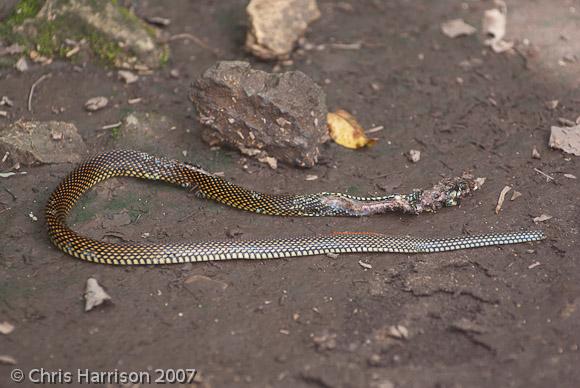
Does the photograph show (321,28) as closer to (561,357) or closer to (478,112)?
(478,112)

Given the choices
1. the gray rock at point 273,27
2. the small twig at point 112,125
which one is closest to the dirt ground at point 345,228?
the small twig at point 112,125

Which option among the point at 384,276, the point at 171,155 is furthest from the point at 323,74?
the point at 384,276

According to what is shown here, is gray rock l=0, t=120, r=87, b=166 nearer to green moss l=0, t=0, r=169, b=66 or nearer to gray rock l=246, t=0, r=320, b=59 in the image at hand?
green moss l=0, t=0, r=169, b=66

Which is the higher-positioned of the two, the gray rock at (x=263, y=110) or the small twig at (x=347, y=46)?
the gray rock at (x=263, y=110)

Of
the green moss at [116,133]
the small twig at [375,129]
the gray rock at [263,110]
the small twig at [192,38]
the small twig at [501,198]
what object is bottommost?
the small twig at [375,129]

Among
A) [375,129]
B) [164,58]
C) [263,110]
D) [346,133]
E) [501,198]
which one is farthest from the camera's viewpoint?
[164,58]

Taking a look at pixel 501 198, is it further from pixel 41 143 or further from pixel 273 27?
pixel 41 143

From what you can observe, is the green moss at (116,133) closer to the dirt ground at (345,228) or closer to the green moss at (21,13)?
the dirt ground at (345,228)

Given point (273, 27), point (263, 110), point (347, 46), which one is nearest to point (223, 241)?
point (263, 110)
